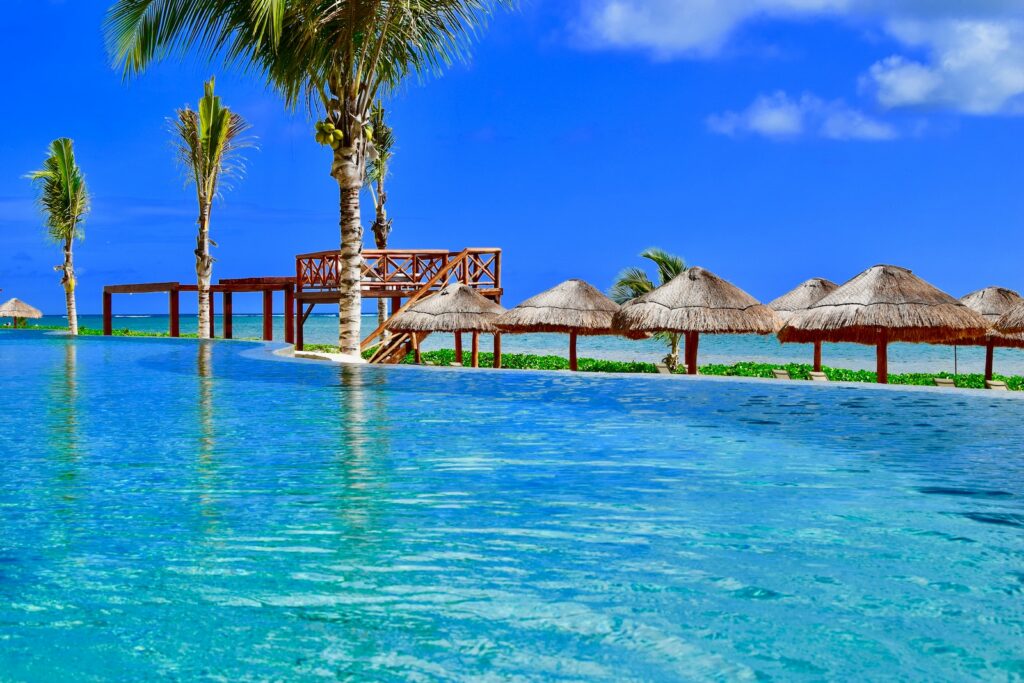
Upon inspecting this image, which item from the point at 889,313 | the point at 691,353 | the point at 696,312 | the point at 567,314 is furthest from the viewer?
the point at 567,314

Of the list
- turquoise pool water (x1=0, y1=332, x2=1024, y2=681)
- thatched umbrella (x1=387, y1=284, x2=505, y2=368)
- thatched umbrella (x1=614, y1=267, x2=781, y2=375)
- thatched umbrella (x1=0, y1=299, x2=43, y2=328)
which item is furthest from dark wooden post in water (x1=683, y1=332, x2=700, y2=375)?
thatched umbrella (x1=0, y1=299, x2=43, y2=328)

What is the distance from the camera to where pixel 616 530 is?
5016 mm

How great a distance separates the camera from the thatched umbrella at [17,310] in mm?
52625

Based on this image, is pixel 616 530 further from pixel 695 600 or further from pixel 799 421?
pixel 799 421

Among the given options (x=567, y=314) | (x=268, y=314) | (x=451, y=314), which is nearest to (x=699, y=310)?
(x=567, y=314)

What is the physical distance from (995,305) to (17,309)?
165ft

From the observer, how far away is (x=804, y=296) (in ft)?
70.0

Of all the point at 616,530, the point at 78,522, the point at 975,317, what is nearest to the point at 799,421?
the point at 616,530

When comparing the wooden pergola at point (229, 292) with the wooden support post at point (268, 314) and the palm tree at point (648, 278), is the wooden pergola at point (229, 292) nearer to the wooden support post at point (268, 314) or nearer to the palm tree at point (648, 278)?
the wooden support post at point (268, 314)

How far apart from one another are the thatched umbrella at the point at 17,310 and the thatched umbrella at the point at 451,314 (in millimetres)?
40361

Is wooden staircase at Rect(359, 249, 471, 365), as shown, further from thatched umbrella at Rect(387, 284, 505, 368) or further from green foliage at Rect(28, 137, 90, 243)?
green foliage at Rect(28, 137, 90, 243)

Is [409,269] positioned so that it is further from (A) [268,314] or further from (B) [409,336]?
(A) [268,314]

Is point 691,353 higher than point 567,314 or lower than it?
lower

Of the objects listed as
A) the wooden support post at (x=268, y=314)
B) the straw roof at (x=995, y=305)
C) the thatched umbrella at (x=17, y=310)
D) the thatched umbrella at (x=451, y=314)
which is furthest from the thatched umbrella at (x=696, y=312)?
the thatched umbrella at (x=17, y=310)
